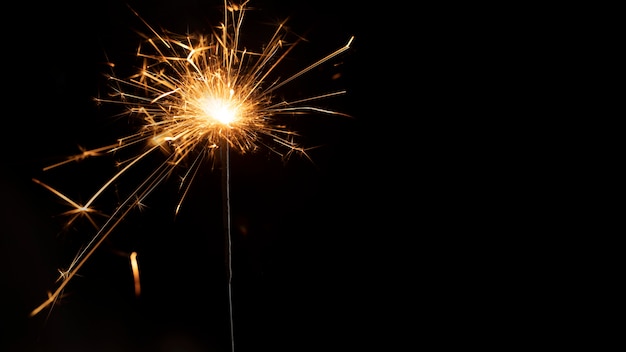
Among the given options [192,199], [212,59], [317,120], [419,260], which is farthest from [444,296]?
[212,59]

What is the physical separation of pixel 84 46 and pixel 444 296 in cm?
128

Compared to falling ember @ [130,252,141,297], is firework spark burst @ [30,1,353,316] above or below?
above

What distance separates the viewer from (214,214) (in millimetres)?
1084

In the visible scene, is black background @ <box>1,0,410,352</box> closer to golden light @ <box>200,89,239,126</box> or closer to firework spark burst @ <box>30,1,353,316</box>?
firework spark burst @ <box>30,1,353,316</box>

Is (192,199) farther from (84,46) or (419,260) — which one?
(419,260)

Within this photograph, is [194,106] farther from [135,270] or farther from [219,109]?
[135,270]

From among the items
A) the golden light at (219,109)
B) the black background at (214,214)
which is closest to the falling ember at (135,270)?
the black background at (214,214)

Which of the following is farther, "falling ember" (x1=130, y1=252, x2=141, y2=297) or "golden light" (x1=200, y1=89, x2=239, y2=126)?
"falling ember" (x1=130, y1=252, x2=141, y2=297)

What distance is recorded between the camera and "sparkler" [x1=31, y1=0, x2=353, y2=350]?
0.90 meters

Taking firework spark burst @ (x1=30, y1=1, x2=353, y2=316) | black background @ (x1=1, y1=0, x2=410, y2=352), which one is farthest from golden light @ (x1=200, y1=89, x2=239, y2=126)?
black background @ (x1=1, y1=0, x2=410, y2=352)

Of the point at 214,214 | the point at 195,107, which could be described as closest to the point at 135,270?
the point at 214,214

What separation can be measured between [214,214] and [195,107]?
0.35m

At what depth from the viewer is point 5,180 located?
3.26ft

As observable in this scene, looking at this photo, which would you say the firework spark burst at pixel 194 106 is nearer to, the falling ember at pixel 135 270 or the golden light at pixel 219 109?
the golden light at pixel 219 109
